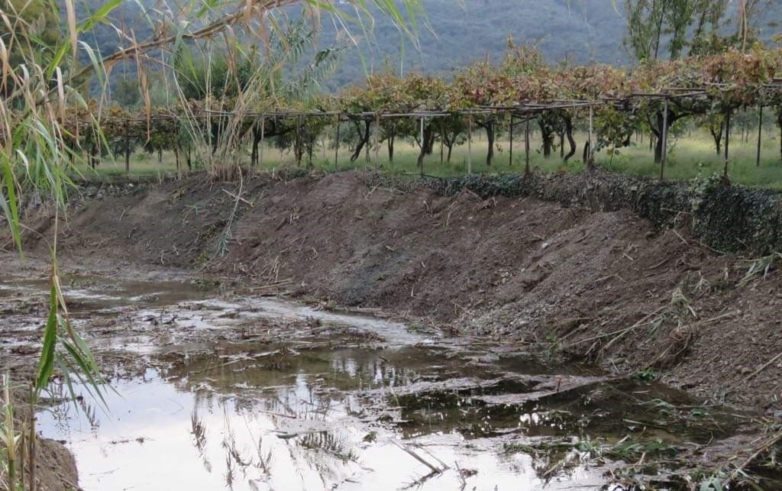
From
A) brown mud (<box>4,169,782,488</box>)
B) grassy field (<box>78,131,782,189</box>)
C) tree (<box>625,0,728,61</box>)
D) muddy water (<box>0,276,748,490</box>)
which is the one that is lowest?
muddy water (<box>0,276,748,490</box>)

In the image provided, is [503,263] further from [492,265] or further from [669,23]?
[669,23]

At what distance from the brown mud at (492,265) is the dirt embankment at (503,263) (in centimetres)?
3

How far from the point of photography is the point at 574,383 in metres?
9.03

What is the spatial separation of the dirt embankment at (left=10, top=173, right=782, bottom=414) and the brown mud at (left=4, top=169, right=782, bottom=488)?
0.03 meters

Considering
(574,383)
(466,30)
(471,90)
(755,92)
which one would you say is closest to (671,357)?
(574,383)

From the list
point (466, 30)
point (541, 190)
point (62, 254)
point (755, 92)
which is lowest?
point (62, 254)

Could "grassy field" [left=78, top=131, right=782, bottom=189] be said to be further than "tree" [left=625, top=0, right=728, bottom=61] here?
No

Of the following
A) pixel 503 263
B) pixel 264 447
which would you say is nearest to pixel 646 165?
pixel 503 263

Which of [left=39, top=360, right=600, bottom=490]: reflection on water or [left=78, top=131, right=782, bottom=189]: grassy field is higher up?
[left=78, top=131, right=782, bottom=189]: grassy field

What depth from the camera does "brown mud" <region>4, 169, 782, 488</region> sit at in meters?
9.13

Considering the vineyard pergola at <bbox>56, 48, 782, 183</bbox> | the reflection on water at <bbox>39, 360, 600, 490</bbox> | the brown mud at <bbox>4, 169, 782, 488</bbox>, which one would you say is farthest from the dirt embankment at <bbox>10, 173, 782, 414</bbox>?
the reflection on water at <bbox>39, 360, 600, 490</bbox>

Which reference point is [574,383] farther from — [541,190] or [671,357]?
[541,190]

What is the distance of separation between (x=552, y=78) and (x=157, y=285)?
9.31 m

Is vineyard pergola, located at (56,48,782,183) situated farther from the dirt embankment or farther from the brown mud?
the brown mud
